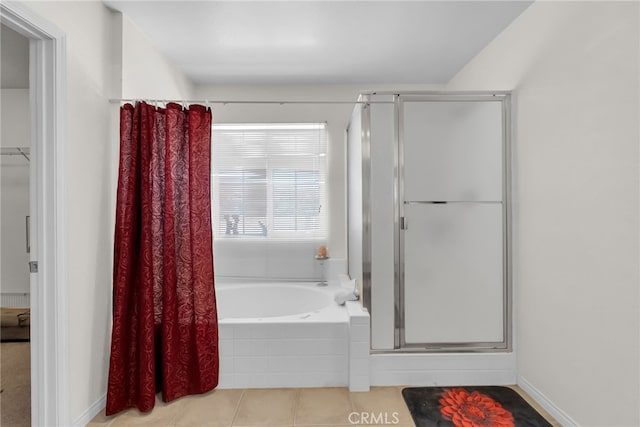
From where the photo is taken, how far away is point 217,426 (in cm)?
190

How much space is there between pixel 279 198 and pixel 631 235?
268cm

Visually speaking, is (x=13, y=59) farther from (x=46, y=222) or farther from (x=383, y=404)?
(x=383, y=404)

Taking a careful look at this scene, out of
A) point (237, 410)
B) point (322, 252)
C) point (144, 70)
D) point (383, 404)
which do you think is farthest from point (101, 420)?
point (144, 70)

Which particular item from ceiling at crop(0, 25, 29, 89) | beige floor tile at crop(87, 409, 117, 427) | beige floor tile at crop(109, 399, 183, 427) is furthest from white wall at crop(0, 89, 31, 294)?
beige floor tile at crop(109, 399, 183, 427)

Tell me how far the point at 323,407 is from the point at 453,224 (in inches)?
54.7

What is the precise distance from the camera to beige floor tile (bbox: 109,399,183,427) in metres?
1.92

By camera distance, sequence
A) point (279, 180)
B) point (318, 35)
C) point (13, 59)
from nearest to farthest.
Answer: point (318, 35)
point (13, 59)
point (279, 180)

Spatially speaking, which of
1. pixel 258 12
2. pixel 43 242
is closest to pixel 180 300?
pixel 43 242

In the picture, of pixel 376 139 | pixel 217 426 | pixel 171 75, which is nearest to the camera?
pixel 217 426

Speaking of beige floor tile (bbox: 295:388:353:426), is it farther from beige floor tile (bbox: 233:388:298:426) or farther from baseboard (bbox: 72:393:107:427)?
baseboard (bbox: 72:393:107:427)

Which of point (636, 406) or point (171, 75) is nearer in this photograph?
point (636, 406)

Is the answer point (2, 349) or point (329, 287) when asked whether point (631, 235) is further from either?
point (2, 349)

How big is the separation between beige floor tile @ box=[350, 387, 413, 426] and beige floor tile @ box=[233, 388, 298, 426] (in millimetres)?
386

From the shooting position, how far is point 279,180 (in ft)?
11.5
